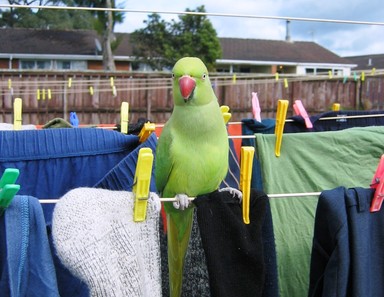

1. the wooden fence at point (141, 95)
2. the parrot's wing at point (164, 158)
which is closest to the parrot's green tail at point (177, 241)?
the parrot's wing at point (164, 158)

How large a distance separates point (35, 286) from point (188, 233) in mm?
487

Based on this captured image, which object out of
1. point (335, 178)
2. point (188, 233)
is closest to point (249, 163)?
point (188, 233)

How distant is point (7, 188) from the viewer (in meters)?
0.76

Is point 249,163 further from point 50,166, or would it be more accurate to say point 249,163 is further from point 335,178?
point 335,178

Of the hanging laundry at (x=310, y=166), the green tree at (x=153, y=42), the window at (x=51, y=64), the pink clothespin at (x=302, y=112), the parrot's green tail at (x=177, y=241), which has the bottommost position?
the parrot's green tail at (x=177, y=241)

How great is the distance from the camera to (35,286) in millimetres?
810

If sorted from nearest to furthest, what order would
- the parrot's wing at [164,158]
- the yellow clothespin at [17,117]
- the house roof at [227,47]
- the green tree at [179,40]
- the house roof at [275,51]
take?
the parrot's wing at [164,158] → the yellow clothespin at [17,117] → the house roof at [227,47] → the green tree at [179,40] → the house roof at [275,51]

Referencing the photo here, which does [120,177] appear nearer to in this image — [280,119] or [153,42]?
[280,119]

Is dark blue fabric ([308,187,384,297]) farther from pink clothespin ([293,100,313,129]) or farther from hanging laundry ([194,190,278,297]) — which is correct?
pink clothespin ([293,100,313,129])

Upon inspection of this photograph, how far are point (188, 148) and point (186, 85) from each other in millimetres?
182

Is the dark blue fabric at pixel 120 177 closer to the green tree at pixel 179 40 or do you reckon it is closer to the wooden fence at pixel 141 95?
the wooden fence at pixel 141 95

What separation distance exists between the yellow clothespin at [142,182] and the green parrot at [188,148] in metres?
0.31

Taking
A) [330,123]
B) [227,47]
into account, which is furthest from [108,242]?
[227,47]

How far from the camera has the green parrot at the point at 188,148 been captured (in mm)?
1198
